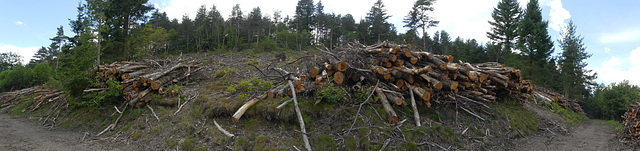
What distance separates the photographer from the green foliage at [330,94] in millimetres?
6223

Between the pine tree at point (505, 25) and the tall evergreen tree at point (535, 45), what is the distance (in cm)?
147

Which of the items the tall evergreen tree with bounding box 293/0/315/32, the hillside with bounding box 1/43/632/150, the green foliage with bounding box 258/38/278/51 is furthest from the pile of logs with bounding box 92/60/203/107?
the tall evergreen tree with bounding box 293/0/315/32

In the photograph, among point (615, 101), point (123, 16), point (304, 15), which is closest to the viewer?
point (123, 16)

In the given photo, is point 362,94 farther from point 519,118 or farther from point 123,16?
point 123,16

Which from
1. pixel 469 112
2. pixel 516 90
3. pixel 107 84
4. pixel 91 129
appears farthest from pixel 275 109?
pixel 516 90

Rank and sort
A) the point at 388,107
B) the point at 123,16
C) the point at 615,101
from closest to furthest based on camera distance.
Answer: the point at 388,107, the point at 123,16, the point at 615,101

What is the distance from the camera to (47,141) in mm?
7488

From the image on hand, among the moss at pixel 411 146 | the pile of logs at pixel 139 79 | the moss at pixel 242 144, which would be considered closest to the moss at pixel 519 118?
the moss at pixel 411 146

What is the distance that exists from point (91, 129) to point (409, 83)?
10156 millimetres

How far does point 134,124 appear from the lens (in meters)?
7.64

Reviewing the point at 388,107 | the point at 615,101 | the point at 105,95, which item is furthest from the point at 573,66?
the point at 105,95

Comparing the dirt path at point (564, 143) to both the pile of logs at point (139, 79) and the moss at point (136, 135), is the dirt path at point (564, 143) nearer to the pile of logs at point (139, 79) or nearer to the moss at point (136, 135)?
the moss at point (136, 135)

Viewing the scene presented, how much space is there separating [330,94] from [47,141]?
8214 mm

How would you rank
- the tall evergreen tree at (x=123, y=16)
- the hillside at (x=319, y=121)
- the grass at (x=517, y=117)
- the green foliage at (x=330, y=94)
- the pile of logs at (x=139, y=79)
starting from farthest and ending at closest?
the tall evergreen tree at (x=123, y=16) < the pile of logs at (x=139, y=79) < the grass at (x=517, y=117) < the green foliage at (x=330, y=94) < the hillside at (x=319, y=121)
